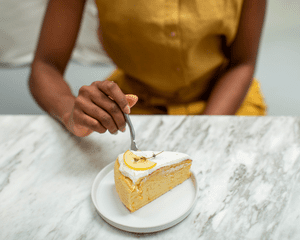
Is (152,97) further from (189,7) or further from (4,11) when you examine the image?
(4,11)

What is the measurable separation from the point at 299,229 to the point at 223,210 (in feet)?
0.32

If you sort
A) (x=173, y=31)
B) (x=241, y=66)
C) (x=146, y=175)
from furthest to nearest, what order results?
1. (x=241, y=66)
2. (x=173, y=31)
3. (x=146, y=175)

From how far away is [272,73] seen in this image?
1.25 m

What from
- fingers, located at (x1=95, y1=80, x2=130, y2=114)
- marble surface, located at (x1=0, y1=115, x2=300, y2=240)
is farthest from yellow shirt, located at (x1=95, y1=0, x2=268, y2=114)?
fingers, located at (x1=95, y1=80, x2=130, y2=114)

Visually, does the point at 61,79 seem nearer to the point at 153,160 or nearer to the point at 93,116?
the point at 93,116

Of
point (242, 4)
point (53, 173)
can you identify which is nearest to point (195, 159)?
point (53, 173)

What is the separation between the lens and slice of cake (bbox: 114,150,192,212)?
0.39 meters

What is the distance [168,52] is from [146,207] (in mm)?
394

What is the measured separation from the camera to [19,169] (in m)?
0.48

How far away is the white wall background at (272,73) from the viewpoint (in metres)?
1.21

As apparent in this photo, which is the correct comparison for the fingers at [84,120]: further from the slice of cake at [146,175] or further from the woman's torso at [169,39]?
the woman's torso at [169,39]

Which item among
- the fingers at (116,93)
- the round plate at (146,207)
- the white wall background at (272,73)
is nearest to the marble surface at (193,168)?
the round plate at (146,207)

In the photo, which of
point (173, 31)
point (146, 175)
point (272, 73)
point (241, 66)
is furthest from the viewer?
point (272, 73)

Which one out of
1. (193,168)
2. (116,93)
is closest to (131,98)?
(116,93)
